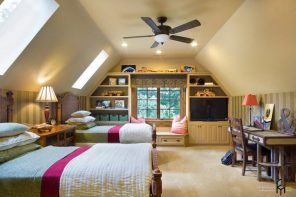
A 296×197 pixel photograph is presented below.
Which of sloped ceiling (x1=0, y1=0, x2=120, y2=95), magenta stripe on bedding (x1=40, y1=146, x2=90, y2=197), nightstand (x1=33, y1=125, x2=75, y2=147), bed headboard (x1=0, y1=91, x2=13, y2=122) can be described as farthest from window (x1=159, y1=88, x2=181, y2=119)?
magenta stripe on bedding (x1=40, y1=146, x2=90, y2=197)

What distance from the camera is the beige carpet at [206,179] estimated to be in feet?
10.3

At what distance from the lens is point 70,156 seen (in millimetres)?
2482

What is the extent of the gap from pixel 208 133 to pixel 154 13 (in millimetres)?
4106

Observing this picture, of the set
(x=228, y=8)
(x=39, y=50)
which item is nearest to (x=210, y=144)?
(x=228, y=8)

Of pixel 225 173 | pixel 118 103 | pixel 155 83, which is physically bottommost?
pixel 225 173

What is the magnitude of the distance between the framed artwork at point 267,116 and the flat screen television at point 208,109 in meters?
1.92

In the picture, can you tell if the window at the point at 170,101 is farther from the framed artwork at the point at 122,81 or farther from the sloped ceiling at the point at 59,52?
the sloped ceiling at the point at 59,52

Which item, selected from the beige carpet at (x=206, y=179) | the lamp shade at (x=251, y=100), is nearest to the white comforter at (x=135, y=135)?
the beige carpet at (x=206, y=179)

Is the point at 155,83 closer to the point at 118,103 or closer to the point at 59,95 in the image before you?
the point at 118,103

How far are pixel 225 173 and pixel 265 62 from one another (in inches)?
81.5

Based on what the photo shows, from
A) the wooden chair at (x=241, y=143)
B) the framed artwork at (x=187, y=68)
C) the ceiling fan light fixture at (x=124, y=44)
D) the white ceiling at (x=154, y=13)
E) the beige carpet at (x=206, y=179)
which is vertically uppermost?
the white ceiling at (x=154, y=13)

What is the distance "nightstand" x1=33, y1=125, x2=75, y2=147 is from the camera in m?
3.16

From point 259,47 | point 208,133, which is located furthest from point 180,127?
point 259,47

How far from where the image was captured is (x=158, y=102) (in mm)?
6852
